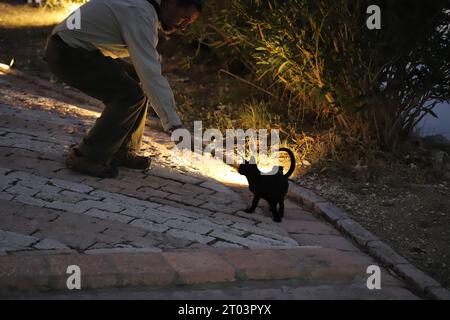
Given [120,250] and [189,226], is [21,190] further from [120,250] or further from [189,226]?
[189,226]

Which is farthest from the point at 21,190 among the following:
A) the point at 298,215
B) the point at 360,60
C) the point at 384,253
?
the point at 360,60

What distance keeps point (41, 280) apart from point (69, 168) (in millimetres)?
1834

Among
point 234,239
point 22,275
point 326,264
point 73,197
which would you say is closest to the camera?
point 22,275

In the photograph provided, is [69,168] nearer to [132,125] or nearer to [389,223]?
[132,125]

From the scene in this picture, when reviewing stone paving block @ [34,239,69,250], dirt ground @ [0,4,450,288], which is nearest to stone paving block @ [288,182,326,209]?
dirt ground @ [0,4,450,288]

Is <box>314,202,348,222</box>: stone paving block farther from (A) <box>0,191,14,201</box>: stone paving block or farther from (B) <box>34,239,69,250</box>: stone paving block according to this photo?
(A) <box>0,191,14,201</box>: stone paving block

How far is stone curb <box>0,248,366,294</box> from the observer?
3.53 meters

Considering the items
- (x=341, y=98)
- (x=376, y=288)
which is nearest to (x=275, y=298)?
(x=376, y=288)

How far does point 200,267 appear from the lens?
12.5 ft

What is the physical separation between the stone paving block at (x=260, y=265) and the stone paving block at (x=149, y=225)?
52 centimetres

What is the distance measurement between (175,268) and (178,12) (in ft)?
6.28

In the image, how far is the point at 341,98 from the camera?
5.97 meters

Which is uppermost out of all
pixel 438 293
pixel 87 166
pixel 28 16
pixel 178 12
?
pixel 178 12

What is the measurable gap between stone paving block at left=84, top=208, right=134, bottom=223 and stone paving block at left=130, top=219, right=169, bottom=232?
0.21 feet
